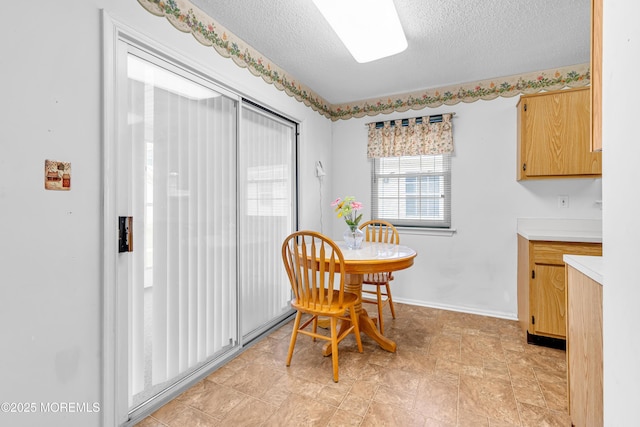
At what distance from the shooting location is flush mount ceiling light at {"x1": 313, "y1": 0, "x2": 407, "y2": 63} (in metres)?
1.58

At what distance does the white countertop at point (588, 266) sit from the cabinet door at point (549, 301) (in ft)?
3.68

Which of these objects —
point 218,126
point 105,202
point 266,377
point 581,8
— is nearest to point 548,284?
point 581,8

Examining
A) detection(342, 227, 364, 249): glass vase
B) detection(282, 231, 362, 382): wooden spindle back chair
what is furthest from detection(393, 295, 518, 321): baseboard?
detection(282, 231, 362, 382): wooden spindle back chair

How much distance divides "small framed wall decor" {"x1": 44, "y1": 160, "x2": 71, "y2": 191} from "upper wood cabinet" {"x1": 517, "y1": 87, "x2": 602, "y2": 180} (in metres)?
3.28

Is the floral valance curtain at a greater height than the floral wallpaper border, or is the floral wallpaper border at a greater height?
the floral wallpaper border

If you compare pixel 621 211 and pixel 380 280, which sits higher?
pixel 621 211

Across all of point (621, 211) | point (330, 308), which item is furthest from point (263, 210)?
point (621, 211)

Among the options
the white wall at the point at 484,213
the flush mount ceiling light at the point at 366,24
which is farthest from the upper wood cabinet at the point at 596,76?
the white wall at the point at 484,213

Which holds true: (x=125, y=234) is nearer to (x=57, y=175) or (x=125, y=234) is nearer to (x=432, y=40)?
(x=57, y=175)

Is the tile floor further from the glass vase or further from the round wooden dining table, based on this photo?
the glass vase

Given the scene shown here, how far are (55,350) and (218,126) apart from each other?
1.54 metres

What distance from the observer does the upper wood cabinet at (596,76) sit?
92 centimetres

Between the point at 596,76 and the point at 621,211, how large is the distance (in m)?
0.54

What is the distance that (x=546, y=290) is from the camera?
7.55 ft
